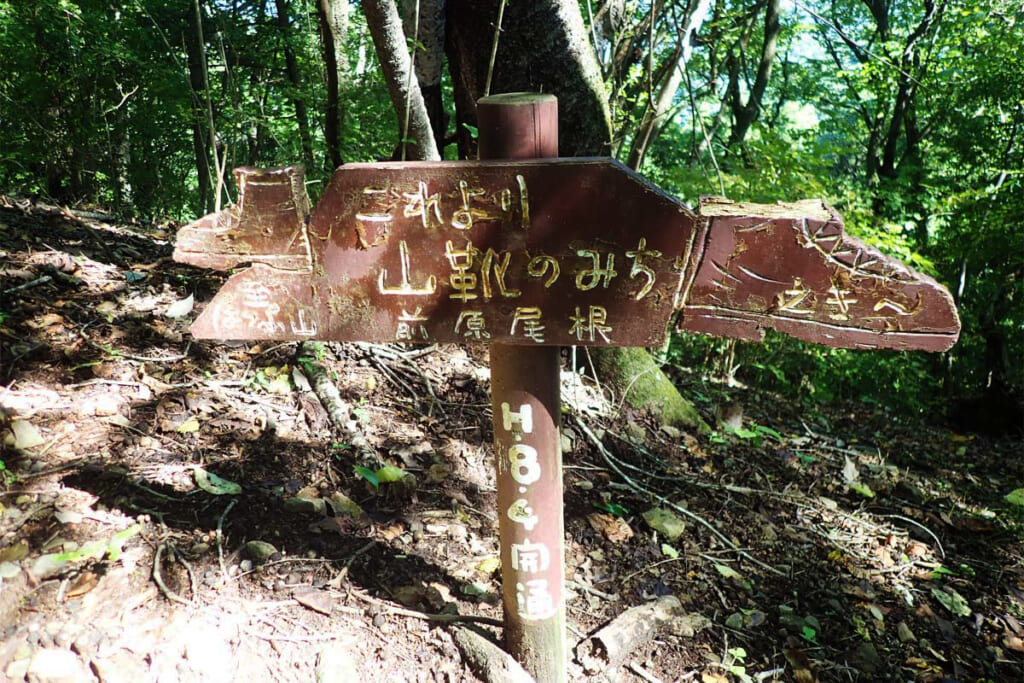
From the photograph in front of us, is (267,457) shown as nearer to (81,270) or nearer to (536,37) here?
(81,270)

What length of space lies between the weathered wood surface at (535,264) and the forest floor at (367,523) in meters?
1.12

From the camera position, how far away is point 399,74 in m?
3.21

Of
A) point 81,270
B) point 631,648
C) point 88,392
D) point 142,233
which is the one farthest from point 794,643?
point 142,233

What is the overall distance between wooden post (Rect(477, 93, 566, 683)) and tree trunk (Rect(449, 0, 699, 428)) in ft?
5.95

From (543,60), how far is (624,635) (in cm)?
282

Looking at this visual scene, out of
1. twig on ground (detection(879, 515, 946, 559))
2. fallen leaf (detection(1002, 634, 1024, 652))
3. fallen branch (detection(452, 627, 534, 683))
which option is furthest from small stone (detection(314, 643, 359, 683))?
twig on ground (detection(879, 515, 946, 559))

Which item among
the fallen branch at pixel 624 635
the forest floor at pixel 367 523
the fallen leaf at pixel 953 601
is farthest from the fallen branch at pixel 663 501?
the fallen leaf at pixel 953 601

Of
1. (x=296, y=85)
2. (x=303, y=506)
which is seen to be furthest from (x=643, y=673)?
(x=296, y=85)

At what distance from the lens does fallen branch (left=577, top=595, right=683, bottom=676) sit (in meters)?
2.43

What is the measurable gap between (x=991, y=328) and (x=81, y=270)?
331 inches

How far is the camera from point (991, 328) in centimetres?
682

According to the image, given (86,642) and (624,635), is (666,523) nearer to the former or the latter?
(624,635)

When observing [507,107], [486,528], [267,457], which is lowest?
[486,528]

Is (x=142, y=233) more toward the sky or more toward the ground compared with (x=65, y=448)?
more toward the sky
